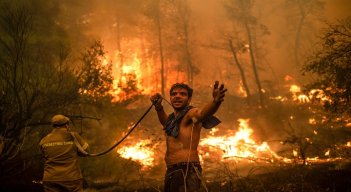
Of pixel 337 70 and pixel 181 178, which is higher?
pixel 337 70

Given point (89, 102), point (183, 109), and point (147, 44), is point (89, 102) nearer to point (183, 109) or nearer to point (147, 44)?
point (183, 109)

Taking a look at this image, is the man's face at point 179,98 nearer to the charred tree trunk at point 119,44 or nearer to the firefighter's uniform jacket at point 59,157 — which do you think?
the firefighter's uniform jacket at point 59,157

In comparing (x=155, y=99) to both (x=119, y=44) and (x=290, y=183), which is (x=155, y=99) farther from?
(x=119, y=44)

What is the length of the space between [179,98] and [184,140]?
63 centimetres

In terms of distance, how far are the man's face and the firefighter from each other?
2.12 meters

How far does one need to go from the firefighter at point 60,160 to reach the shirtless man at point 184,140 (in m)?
1.99

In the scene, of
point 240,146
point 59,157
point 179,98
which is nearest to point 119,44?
point 240,146

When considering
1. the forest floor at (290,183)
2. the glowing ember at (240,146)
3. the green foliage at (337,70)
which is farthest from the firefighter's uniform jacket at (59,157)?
the glowing ember at (240,146)

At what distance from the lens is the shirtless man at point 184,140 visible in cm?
372

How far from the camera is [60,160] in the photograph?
4.98 meters

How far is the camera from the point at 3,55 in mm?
13977

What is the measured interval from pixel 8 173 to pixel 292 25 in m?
46.6

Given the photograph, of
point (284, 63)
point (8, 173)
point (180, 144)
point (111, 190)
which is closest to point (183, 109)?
point (180, 144)

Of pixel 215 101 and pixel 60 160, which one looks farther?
pixel 60 160
